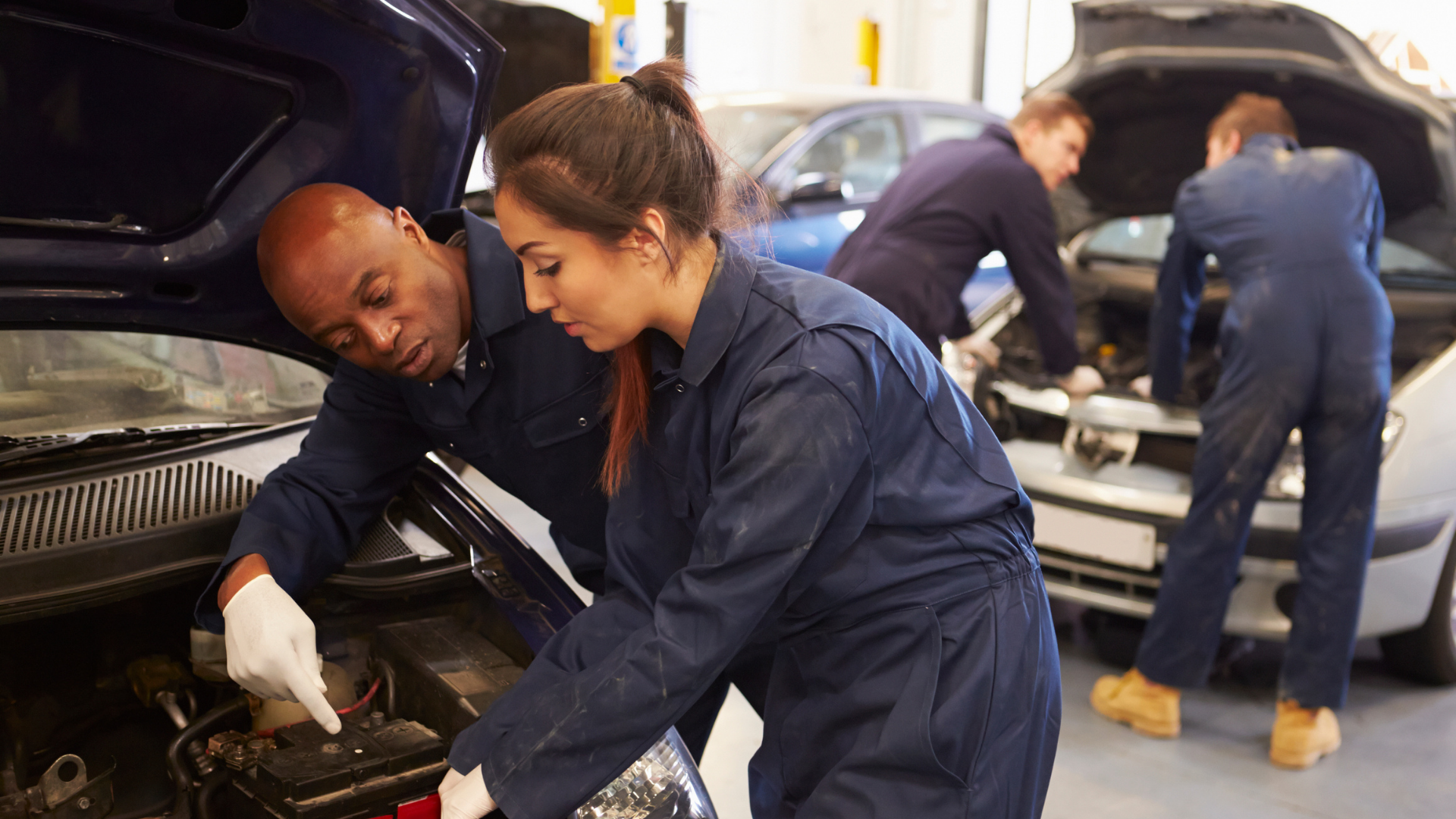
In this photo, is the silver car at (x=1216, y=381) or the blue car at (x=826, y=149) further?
the blue car at (x=826, y=149)

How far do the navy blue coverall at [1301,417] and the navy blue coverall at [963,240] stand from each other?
45 cm

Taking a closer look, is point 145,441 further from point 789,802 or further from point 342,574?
point 789,802

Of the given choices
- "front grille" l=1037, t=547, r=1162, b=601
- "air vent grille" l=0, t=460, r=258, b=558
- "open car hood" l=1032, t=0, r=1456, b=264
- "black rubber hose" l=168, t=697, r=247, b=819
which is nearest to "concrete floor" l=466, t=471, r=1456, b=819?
"front grille" l=1037, t=547, r=1162, b=601

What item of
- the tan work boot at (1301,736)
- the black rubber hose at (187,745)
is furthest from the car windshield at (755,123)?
the black rubber hose at (187,745)

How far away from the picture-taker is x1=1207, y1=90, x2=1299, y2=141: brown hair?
111 inches

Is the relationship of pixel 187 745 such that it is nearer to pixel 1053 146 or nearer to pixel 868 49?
pixel 1053 146

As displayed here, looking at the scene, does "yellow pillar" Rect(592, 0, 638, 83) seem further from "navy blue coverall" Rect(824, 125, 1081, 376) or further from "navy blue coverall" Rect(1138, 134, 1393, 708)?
"navy blue coverall" Rect(1138, 134, 1393, 708)

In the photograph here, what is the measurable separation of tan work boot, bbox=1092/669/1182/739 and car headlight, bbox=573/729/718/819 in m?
1.72

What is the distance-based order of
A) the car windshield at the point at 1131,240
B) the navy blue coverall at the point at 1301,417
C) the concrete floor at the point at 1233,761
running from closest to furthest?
the concrete floor at the point at 1233,761, the navy blue coverall at the point at 1301,417, the car windshield at the point at 1131,240

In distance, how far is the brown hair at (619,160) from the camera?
1030 mm

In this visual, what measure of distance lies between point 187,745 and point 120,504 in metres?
0.34

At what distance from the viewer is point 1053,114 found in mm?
2895

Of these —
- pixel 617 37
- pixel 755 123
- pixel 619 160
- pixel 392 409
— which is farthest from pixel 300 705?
pixel 617 37

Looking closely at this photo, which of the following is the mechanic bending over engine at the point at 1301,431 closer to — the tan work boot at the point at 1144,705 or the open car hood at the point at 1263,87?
the tan work boot at the point at 1144,705
